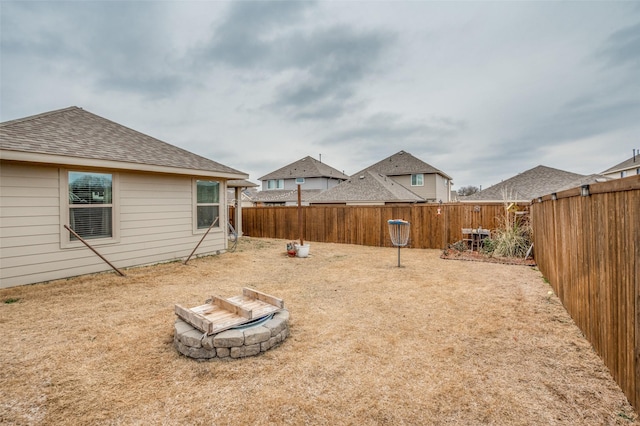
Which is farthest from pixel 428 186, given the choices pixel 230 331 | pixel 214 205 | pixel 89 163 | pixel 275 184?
pixel 230 331

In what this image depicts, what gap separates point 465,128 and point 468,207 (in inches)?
274

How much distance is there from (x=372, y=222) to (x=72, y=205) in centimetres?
914

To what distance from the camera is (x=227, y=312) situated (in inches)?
139

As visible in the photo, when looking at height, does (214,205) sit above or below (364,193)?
below

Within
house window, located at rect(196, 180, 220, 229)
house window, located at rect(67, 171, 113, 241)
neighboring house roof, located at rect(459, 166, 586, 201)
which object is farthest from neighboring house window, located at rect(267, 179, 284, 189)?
house window, located at rect(67, 171, 113, 241)

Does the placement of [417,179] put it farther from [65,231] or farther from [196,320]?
[196,320]

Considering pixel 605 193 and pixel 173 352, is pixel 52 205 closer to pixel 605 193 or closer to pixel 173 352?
pixel 173 352

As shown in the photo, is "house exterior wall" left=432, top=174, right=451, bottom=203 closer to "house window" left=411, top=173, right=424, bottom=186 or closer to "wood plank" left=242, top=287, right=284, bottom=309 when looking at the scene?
"house window" left=411, top=173, right=424, bottom=186

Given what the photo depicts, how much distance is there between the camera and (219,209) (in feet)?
29.7

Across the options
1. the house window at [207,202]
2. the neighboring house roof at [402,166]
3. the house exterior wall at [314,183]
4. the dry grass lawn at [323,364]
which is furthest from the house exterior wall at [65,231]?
the house exterior wall at [314,183]

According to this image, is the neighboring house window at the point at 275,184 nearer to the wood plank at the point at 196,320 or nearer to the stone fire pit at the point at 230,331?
the stone fire pit at the point at 230,331

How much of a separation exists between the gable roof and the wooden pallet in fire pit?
422cm

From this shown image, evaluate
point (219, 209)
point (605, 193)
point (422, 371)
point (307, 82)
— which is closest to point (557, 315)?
point (605, 193)

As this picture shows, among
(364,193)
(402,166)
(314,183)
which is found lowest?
(364,193)
